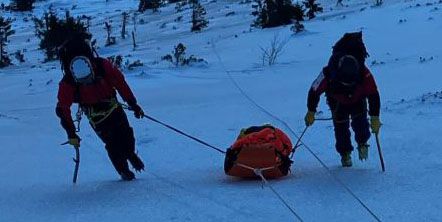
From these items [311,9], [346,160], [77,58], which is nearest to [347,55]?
[346,160]

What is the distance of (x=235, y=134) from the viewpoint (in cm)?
892

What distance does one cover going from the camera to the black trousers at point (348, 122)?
5.91m

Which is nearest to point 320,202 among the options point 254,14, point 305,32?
point 305,32

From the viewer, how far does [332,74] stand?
5656 millimetres

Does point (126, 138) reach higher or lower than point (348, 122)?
lower

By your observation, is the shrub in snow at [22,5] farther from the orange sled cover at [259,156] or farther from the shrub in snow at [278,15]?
the orange sled cover at [259,156]

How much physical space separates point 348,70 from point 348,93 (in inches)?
11.7

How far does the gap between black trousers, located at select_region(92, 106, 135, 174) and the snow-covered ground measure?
230mm

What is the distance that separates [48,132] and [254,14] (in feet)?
48.6

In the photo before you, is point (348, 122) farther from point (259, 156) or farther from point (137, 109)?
point (137, 109)

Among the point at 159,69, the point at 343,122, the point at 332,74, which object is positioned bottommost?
the point at 159,69

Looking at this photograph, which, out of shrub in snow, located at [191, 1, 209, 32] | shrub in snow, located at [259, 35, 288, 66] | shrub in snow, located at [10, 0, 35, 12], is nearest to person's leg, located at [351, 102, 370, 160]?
shrub in snow, located at [259, 35, 288, 66]

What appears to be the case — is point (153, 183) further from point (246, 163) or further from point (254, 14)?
point (254, 14)

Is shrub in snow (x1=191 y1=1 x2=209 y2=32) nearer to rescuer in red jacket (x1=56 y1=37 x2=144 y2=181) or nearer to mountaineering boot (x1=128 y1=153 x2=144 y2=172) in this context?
mountaineering boot (x1=128 y1=153 x2=144 y2=172)
